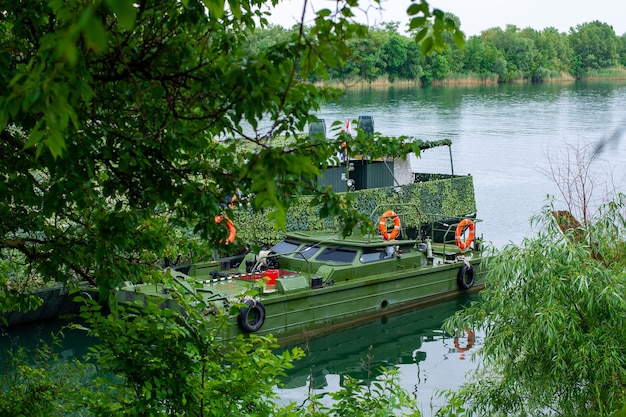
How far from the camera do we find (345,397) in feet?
24.3

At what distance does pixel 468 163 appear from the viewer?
45.8 m

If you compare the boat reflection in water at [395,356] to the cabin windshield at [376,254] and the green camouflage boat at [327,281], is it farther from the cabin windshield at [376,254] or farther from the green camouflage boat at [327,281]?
the cabin windshield at [376,254]

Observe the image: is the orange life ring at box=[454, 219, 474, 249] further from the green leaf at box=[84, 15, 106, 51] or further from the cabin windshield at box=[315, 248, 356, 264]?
the green leaf at box=[84, 15, 106, 51]

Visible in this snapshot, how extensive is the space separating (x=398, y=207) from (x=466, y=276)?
182 inches

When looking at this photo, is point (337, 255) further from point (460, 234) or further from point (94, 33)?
point (94, 33)

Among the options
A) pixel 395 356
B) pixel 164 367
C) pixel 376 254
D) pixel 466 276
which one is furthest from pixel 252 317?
pixel 164 367

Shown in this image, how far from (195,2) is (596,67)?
322ft

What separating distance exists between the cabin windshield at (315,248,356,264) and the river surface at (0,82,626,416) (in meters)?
1.48

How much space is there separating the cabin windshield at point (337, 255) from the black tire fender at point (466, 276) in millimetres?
3780

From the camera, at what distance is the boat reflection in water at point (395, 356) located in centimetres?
1653

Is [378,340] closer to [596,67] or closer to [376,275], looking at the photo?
[376,275]

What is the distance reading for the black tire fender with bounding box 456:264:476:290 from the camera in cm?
2226

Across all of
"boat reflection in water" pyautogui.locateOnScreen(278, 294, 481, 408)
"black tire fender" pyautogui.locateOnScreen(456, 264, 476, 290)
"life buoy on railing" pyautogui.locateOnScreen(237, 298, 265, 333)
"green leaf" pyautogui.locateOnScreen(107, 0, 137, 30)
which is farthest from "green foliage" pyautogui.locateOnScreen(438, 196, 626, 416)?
"black tire fender" pyautogui.locateOnScreen(456, 264, 476, 290)

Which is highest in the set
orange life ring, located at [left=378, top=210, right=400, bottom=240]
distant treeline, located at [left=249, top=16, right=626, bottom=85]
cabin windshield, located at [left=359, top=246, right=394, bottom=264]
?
distant treeline, located at [left=249, top=16, right=626, bottom=85]
